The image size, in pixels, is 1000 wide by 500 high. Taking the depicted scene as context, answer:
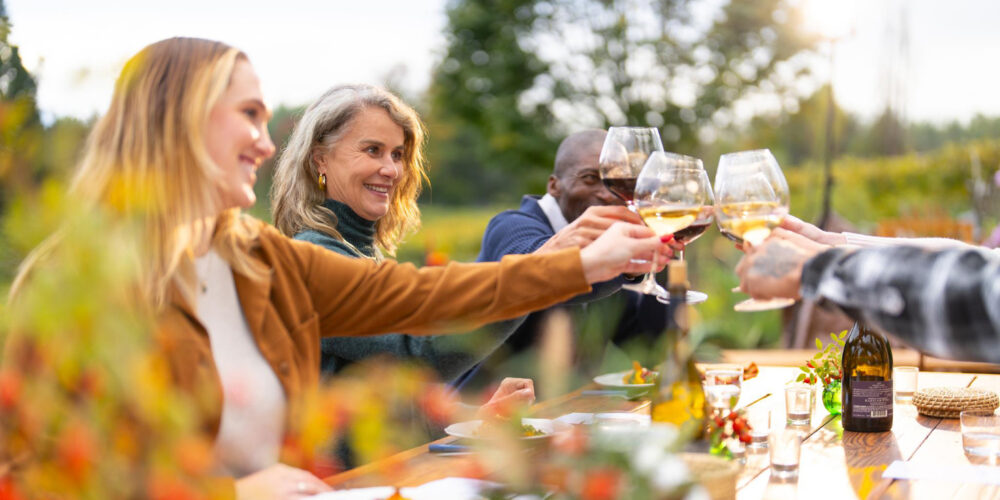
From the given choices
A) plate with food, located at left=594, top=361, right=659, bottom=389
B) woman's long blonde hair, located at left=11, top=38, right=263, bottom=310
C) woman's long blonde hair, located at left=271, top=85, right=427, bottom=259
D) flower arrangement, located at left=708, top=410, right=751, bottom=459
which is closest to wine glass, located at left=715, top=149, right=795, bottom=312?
flower arrangement, located at left=708, top=410, right=751, bottom=459

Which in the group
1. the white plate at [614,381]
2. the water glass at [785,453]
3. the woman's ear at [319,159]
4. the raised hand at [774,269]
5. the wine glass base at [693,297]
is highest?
the woman's ear at [319,159]

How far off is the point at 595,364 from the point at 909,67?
60.9ft

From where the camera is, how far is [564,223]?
3.86 meters

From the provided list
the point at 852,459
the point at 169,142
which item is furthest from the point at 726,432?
the point at 169,142

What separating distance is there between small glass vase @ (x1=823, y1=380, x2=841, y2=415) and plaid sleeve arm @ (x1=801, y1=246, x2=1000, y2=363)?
79 cm

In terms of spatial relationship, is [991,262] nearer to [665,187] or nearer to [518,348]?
[665,187]

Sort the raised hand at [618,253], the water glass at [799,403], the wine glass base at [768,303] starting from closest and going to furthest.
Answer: the wine glass base at [768,303] → the raised hand at [618,253] → the water glass at [799,403]

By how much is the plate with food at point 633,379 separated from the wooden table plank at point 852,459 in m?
0.67

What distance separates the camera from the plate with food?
9.63ft

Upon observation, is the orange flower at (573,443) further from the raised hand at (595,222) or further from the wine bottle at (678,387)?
the raised hand at (595,222)

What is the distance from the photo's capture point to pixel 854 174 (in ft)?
45.2

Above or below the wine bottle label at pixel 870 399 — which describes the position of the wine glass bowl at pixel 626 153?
above

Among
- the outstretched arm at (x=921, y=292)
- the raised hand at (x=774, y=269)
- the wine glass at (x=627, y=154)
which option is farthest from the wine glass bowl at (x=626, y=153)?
the outstretched arm at (x=921, y=292)

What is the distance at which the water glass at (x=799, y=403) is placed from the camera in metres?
2.38
